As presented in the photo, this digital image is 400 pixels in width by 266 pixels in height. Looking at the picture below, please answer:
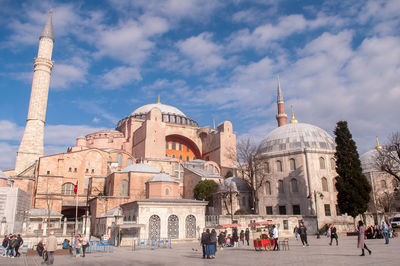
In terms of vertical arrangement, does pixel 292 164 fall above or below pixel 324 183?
above

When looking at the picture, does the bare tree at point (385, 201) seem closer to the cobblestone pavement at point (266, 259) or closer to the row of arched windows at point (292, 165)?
the row of arched windows at point (292, 165)

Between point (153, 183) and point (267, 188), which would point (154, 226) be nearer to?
point (153, 183)

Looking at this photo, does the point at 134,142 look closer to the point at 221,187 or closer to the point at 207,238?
the point at 221,187

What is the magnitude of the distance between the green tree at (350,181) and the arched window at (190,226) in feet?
38.9

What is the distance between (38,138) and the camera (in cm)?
3672

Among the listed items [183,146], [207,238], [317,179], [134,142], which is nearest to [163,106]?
[183,146]

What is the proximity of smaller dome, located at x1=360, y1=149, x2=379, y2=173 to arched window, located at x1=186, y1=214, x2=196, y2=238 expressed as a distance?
23.2 metres

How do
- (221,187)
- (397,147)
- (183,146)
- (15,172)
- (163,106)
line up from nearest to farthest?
(397,147) → (221,187) → (15,172) → (183,146) → (163,106)

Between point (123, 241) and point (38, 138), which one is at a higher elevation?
point (38, 138)

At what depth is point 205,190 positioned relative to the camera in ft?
104

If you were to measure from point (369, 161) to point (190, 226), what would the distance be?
83.7ft

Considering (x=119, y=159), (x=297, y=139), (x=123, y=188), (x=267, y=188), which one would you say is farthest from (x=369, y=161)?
(x=119, y=159)

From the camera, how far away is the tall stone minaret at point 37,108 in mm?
35556

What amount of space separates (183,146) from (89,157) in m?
17.6
